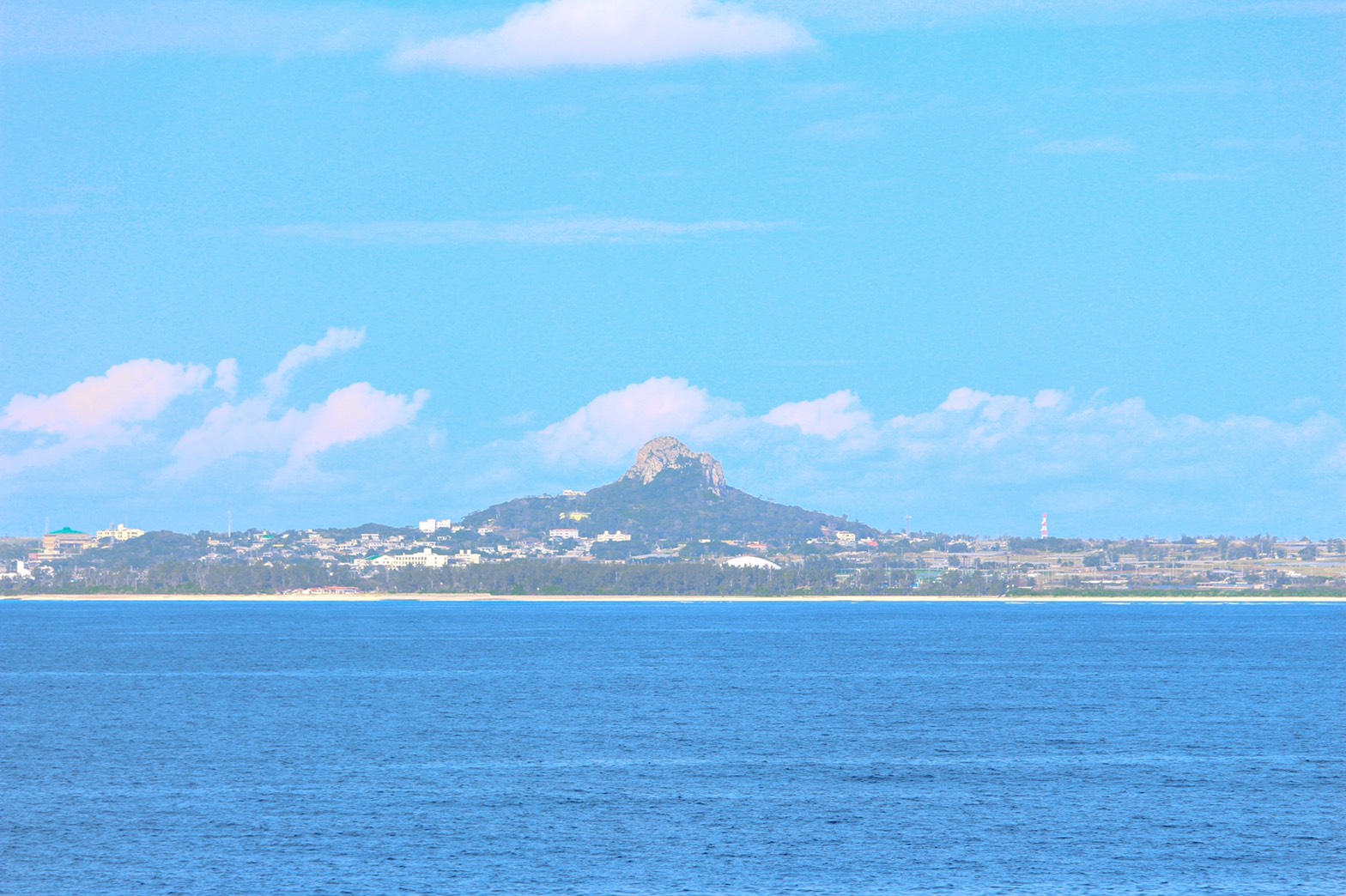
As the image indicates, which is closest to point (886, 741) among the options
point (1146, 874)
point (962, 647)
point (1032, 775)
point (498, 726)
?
point (1032, 775)

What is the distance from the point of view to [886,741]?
3310 inches

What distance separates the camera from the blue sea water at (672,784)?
5322 cm

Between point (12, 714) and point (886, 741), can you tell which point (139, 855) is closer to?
point (886, 741)

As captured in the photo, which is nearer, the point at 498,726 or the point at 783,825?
the point at 783,825

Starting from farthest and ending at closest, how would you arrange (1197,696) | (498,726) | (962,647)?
(962,647) < (1197,696) < (498,726)

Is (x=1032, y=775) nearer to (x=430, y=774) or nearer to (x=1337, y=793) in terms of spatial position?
(x=1337, y=793)

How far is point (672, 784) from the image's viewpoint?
230 ft

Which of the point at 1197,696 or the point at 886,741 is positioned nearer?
the point at 886,741

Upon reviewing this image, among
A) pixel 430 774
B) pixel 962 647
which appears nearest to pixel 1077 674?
pixel 962 647

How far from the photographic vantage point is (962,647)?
17600cm

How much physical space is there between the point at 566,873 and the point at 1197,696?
231ft

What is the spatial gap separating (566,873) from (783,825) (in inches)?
435

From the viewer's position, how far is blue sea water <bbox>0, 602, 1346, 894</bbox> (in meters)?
53.2

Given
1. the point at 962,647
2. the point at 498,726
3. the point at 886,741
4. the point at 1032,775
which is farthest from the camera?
the point at 962,647
